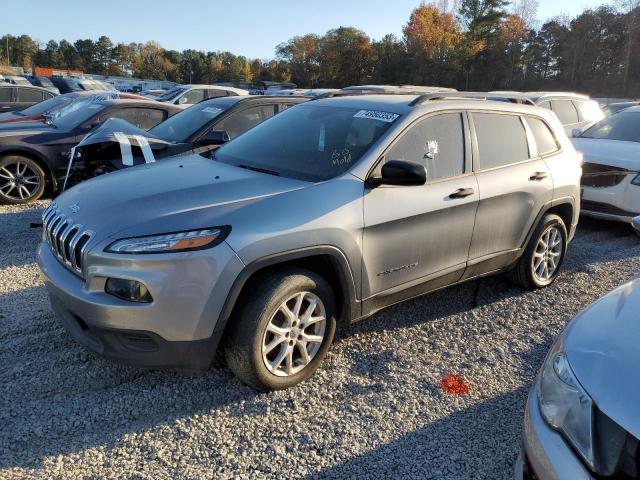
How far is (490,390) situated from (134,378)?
7.24 feet

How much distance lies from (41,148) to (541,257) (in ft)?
20.8

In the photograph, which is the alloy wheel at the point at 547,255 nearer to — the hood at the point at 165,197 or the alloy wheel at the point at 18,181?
the hood at the point at 165,197

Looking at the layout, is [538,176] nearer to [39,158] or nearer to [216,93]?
[39,158]

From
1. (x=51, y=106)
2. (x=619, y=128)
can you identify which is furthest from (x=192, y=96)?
(x=619, y=128)

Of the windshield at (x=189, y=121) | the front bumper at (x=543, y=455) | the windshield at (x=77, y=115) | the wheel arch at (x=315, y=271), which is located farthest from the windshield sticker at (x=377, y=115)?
the windshield at (x=77, y=115)

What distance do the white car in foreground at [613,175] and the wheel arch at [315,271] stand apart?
195 inches

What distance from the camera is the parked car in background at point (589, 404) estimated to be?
1675 millimetres

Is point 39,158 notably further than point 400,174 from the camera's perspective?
Yes

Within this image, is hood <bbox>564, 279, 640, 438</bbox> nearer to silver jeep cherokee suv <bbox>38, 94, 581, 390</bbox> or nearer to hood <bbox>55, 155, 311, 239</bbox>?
silver jeep cherokee suv <bbox>38, 94, 581, 390</bbox>

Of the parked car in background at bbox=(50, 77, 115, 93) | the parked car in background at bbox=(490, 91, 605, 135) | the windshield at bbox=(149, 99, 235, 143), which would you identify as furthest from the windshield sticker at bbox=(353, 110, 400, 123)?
the parked car in background at bbox=(50, 77, 115, 93)

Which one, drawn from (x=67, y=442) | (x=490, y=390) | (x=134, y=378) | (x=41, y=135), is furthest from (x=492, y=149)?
(x=41, y=135)

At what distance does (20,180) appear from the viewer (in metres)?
7.04

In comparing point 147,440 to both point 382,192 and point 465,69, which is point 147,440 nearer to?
point 382,192

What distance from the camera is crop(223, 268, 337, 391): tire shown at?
2.89 metres
